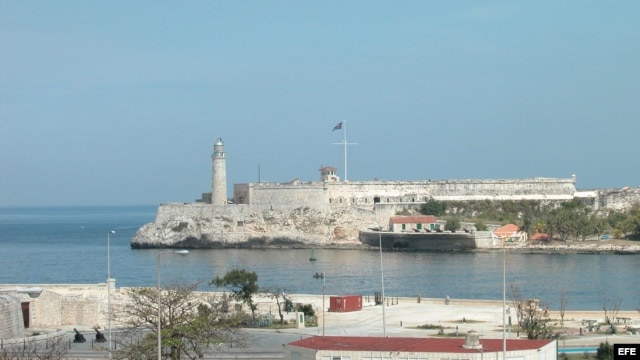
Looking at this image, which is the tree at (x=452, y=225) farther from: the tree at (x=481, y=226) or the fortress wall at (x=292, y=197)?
the fortress wall at (x=292, y=197)

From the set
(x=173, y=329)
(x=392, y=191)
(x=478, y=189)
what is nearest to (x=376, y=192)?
(x=392, y=191)

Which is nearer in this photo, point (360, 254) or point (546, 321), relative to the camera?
point (546, 321)

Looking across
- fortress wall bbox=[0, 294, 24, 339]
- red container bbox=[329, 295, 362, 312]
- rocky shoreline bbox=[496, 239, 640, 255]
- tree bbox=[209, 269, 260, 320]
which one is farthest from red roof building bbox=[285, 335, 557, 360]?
rocky shoreline bbox=[496, 239, 640, 255]

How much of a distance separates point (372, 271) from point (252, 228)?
2277cm

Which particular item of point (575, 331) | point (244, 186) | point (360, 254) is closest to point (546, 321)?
point (575, 331)

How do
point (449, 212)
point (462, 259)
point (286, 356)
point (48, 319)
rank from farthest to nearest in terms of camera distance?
point (449, 212), point (462, 259), point (48, 319), point (286, 356)

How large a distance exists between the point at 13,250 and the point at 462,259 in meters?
37.0

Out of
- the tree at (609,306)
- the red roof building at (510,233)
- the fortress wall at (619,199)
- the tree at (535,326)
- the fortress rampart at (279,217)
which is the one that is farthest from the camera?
the fortress wall at (619,199)

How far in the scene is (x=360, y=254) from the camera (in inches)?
2972

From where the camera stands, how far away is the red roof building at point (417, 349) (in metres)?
22.1

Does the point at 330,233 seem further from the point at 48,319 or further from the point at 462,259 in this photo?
the point at 48,319

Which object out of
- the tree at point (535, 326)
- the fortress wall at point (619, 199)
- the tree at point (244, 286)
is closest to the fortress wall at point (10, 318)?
the tree at point (244, 286)

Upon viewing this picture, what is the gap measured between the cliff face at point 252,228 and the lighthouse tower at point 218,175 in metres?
2.32

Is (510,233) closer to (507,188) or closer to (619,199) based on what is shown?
(507,188)
